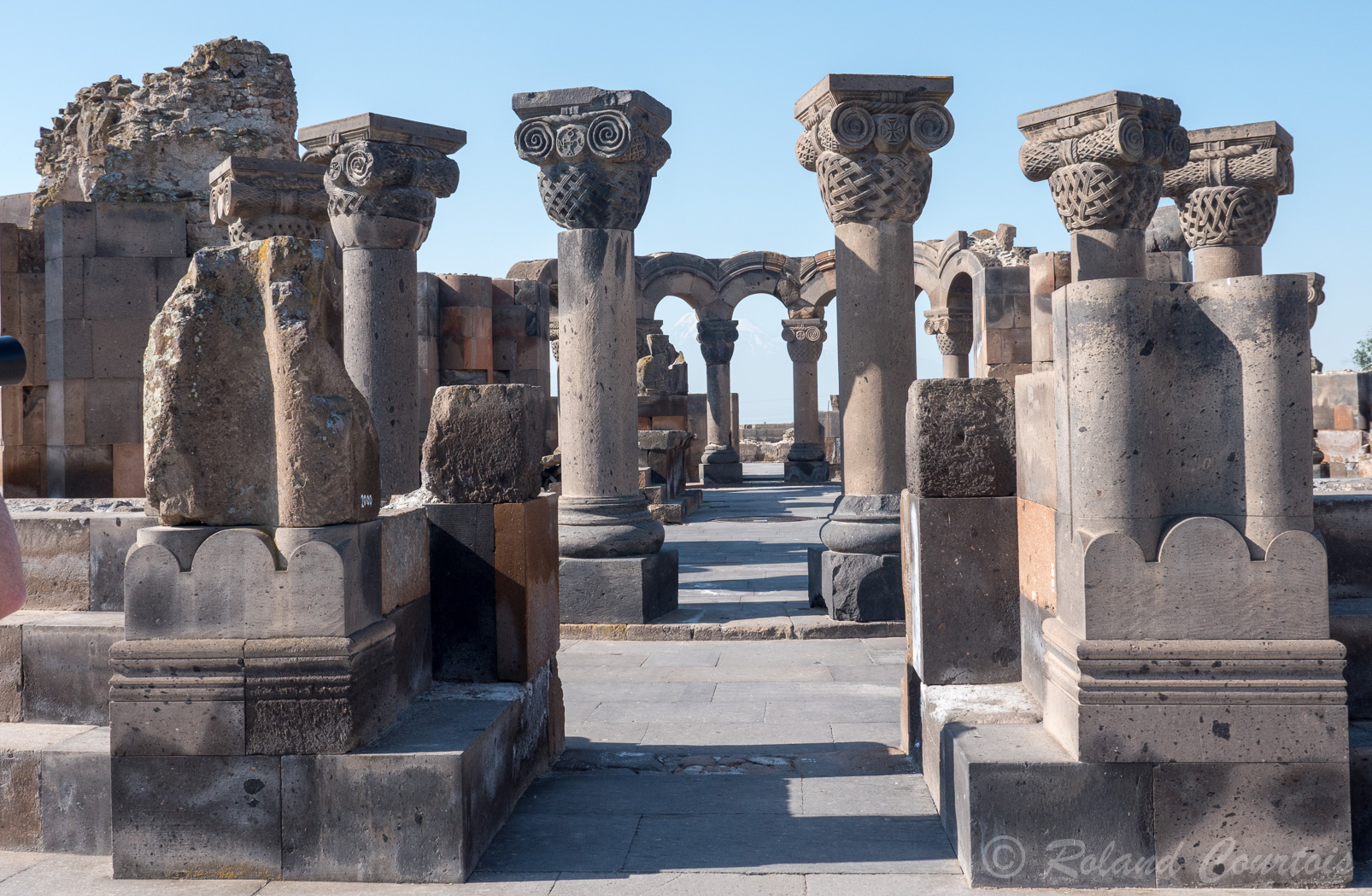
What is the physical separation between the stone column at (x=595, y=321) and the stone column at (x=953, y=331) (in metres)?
11.9

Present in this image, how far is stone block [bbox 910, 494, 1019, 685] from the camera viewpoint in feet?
11.9

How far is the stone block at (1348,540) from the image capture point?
3.32m

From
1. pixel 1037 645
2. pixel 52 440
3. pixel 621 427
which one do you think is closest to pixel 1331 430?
pixel 621 427

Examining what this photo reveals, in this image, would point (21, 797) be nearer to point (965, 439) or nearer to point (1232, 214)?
point (965, 439)

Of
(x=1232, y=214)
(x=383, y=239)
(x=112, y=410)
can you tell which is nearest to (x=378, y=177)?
(x=383, y=239)

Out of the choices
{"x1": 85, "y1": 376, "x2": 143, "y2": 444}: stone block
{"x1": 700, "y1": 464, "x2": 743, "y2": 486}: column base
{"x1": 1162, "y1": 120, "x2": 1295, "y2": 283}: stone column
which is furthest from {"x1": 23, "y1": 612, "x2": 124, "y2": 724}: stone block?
{"x1": 700, "y1": 464, "x2": 743, "y2": 486}: column base

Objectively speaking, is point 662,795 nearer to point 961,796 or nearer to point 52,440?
point 961,796

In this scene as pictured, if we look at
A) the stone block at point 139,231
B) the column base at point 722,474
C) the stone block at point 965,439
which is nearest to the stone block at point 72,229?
the stone block at point 139,231

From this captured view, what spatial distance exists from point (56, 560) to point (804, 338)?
1987cm

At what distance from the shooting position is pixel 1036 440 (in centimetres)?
328

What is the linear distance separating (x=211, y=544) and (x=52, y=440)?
20.0 feet

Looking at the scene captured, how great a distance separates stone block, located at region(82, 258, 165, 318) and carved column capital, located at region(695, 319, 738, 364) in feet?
50.8

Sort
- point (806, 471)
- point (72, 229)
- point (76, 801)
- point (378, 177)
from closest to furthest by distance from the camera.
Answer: point (76, 801)
point (378, 177)
point (72, 229)
point (806, 471)

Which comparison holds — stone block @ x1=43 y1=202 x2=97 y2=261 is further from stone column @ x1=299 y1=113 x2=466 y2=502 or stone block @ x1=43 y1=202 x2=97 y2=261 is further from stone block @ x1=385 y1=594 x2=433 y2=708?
stone block @ x1=385 y1=594 x2=433 y2=708
